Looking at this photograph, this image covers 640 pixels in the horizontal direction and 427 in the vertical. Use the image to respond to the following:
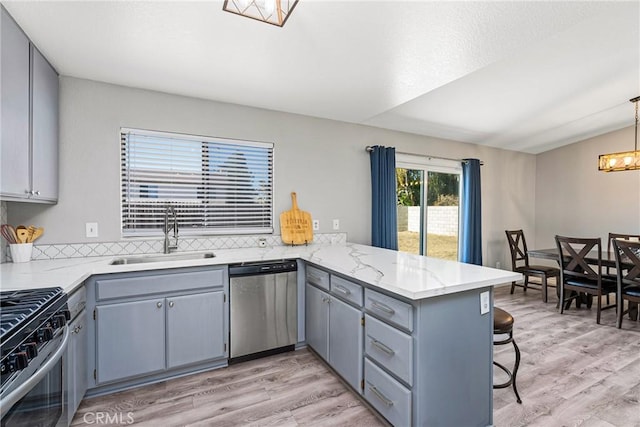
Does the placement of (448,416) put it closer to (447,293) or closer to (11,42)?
(447,293)

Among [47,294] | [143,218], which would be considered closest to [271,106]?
[143,218]

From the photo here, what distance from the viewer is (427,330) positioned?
158cm

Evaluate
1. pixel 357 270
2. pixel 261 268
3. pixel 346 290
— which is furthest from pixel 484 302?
pixel 261 268

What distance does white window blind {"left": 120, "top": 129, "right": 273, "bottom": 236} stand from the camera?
2.76 m

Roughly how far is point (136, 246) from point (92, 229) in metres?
0.36

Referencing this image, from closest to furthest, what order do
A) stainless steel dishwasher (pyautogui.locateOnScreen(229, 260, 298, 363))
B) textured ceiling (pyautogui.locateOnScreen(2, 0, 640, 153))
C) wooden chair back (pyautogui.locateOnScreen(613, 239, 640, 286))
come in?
textured ceiling (pyautogui.locateOnScreen(2, 0, 640, 153)) → stainless steel dishwasher (pyautogui.locateOnScreen(229, 260, 298, 363)) → wooden chair back (pyautogui.locateOnScreen(613, 239, 640, 286))

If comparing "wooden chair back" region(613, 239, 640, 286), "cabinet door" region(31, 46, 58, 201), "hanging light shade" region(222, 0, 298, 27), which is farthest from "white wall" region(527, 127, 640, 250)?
"cabinet door" region(31, 46, 58, 201)

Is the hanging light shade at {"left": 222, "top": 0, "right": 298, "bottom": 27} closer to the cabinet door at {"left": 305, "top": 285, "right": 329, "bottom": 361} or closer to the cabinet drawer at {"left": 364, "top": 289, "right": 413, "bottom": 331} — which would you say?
the cabinet drawer at {"left": 364, "top": 289, "right": 413, "bottom": 331}

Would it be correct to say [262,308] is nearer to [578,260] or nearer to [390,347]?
[390,347]

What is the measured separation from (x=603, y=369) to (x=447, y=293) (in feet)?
6.96

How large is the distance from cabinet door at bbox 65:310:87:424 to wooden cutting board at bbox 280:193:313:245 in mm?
1831

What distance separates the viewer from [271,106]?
3.22 m

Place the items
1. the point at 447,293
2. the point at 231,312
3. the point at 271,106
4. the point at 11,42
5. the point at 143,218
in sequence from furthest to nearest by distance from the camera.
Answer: the point at 271,106
the point at 143,218
the point at 231,312
the point at 11,42
the point at 447,293

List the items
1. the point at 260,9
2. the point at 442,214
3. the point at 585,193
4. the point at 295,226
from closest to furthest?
the point at 260,9 → the point at 295,226 → the point at 442,214 → the point at 585,193
